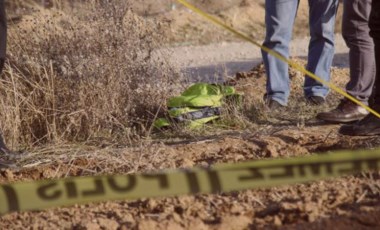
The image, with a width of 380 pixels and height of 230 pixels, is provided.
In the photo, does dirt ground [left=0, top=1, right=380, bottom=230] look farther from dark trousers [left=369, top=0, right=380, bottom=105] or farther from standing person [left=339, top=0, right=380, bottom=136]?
dark trousers [left=369, top=0, right=380, bottom=105]

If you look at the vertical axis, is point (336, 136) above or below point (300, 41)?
above

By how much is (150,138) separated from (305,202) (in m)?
1.89

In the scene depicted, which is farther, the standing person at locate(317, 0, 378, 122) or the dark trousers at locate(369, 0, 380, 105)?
the standing person at locate(317, 0, 378, 122)

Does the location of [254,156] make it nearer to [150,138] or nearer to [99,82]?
[150,138]

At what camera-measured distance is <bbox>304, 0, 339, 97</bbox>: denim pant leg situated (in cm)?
597

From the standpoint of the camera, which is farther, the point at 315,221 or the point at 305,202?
the point at 305,202

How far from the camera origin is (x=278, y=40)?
592 centimetres

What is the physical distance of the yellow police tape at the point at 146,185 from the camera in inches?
131

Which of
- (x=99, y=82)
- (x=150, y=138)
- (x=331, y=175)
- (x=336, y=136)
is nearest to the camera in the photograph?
(x=331, y=175)

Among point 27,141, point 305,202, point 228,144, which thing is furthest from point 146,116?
point 305,202

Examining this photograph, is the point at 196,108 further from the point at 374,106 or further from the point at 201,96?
the point at 374,106

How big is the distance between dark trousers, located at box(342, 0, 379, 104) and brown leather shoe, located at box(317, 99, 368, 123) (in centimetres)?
8

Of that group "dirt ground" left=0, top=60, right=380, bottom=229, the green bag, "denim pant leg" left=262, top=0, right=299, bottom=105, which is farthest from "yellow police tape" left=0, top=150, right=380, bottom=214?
"denim pant leg" left=262, top=0, right=299, bottom=105

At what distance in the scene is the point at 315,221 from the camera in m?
3.30
